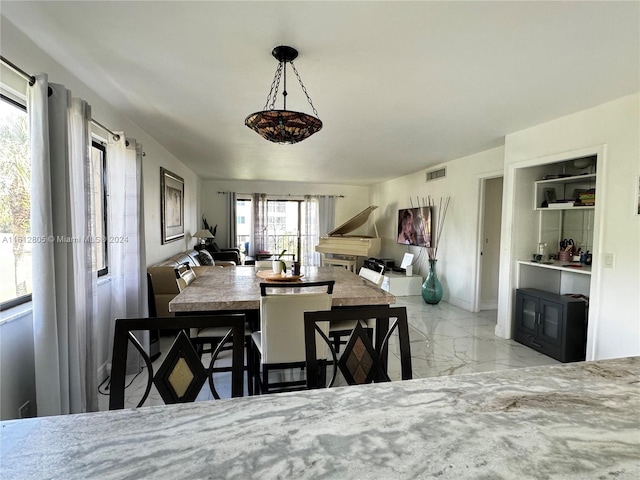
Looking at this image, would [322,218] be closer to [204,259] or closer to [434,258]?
[434,258]

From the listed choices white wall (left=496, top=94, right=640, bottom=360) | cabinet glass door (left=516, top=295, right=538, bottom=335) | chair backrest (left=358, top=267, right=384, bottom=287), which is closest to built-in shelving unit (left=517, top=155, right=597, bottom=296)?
cabinet glass door (left=516, top=295, right=538, bottom=335)

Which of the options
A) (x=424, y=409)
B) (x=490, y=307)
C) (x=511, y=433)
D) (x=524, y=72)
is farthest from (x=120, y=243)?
(x=490, y=307)

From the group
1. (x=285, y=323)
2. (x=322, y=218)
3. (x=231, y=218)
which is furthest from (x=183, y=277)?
(x=322, y=218)

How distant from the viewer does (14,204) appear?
1.71 meters

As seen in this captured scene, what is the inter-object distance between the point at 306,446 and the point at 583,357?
368cm

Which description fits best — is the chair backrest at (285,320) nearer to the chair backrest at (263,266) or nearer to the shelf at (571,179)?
the chair backrest at (263,266)

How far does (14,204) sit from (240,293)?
131 cm

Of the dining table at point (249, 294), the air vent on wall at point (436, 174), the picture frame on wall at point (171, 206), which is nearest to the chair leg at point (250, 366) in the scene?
the dining table at point (249, 294)

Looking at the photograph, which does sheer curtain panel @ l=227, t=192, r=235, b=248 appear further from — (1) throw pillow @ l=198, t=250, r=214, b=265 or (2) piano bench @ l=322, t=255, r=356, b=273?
(2) piano bench @ l=322, t=255, r=356, b=273

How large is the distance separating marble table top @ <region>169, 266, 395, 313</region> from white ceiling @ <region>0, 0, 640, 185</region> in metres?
1.50

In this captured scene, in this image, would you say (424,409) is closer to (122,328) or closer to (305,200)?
(122,328)

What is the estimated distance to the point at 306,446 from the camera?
0.64 meters

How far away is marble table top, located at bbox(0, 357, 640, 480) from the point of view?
0.58 meters

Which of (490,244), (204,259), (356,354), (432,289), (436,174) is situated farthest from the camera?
(436,174)
